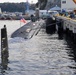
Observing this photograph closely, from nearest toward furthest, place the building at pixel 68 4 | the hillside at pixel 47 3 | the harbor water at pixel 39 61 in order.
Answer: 1. the harbor water at pixel 39 61
2. the building at pixel 68 4
3. the hillside at pixel 47 3

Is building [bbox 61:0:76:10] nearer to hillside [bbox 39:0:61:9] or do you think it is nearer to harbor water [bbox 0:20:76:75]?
harbor water [bbox 0:20:76:75]

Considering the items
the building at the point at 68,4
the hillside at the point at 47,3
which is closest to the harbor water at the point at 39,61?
the building at the point at 68,4

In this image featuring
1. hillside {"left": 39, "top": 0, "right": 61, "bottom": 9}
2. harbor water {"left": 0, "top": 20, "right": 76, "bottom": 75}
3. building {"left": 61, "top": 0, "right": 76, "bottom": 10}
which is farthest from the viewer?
hillside {"left": 39, "top": 0, "right": 61, "bottom": 9}

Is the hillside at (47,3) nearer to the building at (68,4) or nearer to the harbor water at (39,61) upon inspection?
the building at (68,4)

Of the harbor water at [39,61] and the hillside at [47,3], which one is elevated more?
the harbor water at [39,61]

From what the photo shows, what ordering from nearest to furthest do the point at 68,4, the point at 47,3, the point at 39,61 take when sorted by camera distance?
the point at 39,61, the point at 68,4, the point at 47,3

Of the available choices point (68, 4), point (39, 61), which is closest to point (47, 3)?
point (68, 4)

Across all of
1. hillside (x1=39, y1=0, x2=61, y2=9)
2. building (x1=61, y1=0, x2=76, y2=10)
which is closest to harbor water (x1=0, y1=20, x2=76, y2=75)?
building (x1=61, y1=0, x2=76, y2=10)

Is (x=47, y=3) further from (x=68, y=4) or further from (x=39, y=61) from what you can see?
(x=39, y=61)

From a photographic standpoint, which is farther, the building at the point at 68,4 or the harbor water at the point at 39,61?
the building at the point at 68,4

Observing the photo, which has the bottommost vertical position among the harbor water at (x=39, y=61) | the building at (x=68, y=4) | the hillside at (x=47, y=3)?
the hillside at (x=47, y=3)

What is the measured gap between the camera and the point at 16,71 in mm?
22562

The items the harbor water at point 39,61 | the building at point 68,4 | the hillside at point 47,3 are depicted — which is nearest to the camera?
the harbor water at point 39,61

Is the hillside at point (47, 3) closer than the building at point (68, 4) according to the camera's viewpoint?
No
